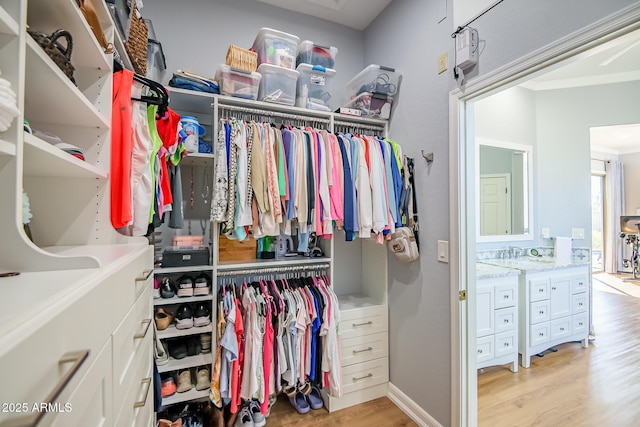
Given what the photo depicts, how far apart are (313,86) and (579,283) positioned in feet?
11.1

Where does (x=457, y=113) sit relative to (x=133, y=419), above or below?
above

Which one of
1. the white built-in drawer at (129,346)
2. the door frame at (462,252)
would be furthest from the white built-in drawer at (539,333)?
the white built-in drawer at (129,346)

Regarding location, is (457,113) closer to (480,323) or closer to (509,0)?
(509,0)

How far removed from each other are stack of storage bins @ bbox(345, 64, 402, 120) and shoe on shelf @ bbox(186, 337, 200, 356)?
6.82 ft

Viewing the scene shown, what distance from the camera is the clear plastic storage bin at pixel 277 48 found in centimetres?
192

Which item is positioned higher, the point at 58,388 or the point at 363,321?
the point at 58,388

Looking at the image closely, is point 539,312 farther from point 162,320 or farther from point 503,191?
point 162,320

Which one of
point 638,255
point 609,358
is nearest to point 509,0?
point 609,358

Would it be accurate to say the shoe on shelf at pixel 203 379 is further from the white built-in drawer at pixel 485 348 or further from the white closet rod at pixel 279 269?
the white built-in drawer at pixel 485 348

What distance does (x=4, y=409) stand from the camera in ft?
0.91

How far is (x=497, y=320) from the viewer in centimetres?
245

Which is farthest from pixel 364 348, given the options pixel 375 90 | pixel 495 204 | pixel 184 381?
pixel 495 204

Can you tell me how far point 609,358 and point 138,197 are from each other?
4.20 meters

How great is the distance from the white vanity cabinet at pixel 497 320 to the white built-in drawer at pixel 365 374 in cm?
88
